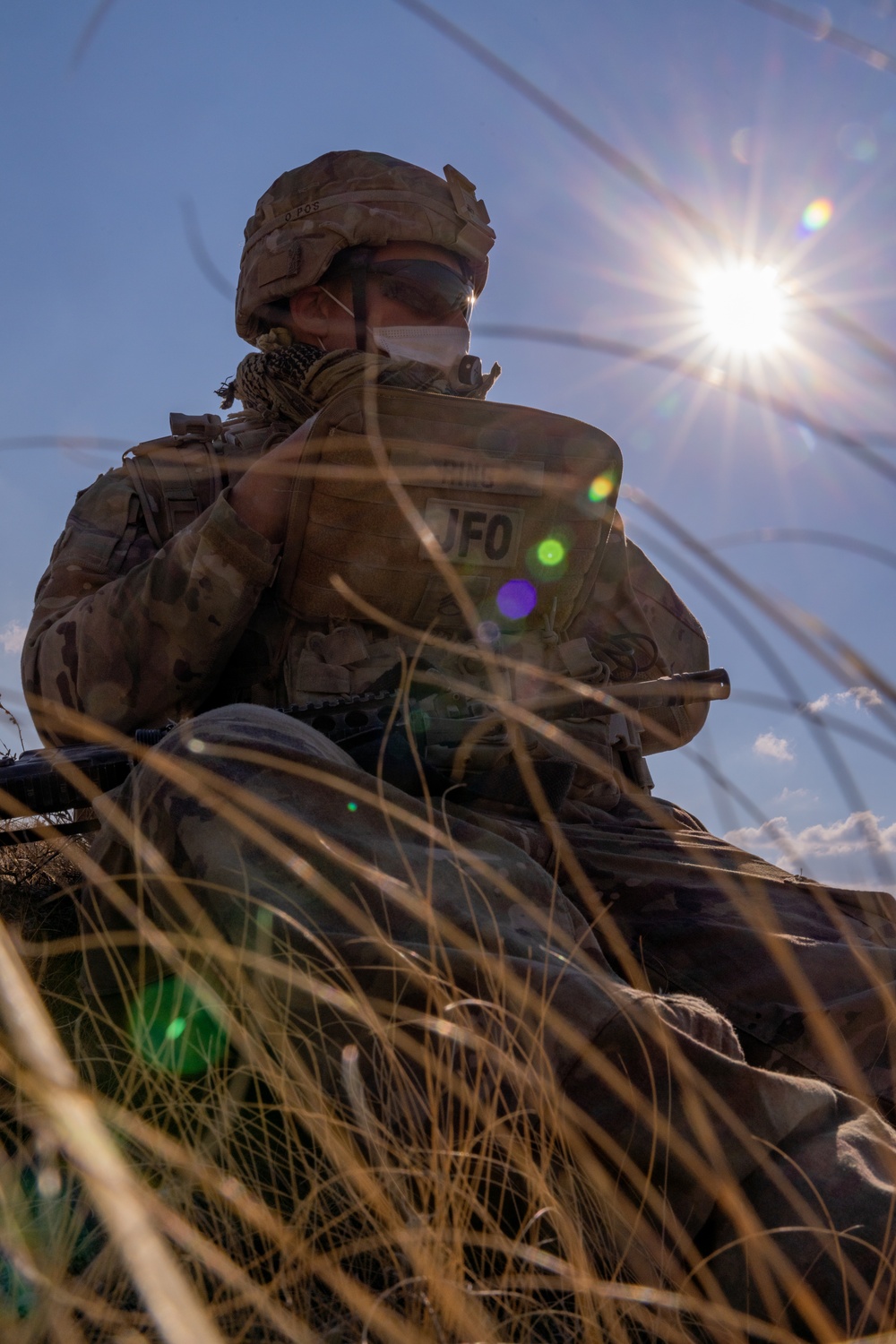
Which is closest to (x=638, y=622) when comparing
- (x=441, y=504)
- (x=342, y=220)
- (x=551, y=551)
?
(x=551, y=551)

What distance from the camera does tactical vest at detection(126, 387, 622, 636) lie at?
2.64 meters

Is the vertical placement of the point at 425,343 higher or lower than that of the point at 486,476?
higher

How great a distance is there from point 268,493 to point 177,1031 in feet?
4.71

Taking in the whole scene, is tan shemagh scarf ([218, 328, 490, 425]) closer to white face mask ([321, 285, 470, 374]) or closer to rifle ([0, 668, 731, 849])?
white face mask ([321, 285, 470, 374])

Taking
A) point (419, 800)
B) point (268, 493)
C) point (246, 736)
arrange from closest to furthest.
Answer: point (246, 736) → point (419, 800) → point (268, 493)

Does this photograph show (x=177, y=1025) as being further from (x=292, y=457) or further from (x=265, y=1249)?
(x=292, y=457)

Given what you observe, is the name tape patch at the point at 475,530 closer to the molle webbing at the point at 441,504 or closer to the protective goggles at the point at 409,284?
the molle webbing at the point at 441,504

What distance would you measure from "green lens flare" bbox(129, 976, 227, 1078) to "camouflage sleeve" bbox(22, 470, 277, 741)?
1.21m

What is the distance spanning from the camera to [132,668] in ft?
8.96

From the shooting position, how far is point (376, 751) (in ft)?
7.13

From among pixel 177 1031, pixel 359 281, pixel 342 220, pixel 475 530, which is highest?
pixel 342 220

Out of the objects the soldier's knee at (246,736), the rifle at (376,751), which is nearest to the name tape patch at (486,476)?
the rifle at (376,751)

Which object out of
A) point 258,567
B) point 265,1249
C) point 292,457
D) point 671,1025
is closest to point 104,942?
point 265,1249

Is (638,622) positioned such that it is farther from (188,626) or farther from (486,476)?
(188,626)
